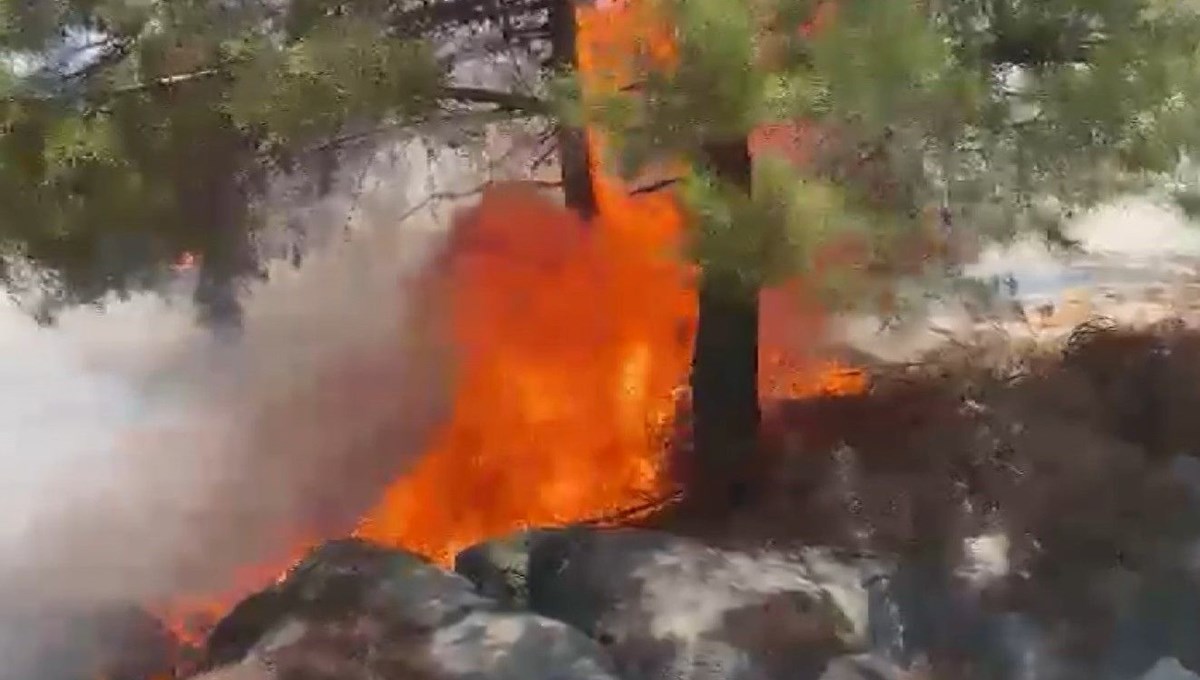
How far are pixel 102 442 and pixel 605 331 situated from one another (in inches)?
21.8

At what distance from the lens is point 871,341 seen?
1325 mm

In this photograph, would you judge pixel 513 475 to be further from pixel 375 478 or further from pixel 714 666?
pixel 714 666

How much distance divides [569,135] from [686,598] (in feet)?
1.33

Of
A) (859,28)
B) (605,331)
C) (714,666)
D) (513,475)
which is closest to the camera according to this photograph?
(859,28)

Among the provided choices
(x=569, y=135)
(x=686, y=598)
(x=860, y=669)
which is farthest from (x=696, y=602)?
(x=569, y=135)

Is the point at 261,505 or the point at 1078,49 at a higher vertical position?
the point at 1078,49

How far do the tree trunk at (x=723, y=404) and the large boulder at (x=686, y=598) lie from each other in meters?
0.13

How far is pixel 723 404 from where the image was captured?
1.37 metres

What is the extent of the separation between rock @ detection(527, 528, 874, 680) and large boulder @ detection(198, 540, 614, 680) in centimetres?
5

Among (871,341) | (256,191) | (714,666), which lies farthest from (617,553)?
(256,191)

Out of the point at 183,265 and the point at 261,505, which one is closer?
the point at 183,265

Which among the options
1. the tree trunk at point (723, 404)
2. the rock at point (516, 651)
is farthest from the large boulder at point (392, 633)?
the tree trunk at point (723, 404)

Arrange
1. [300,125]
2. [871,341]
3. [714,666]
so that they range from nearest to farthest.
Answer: [300,125]
[714,666]
[871,341]

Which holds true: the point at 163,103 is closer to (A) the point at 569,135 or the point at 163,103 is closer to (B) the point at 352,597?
(A) the point at 569,135
